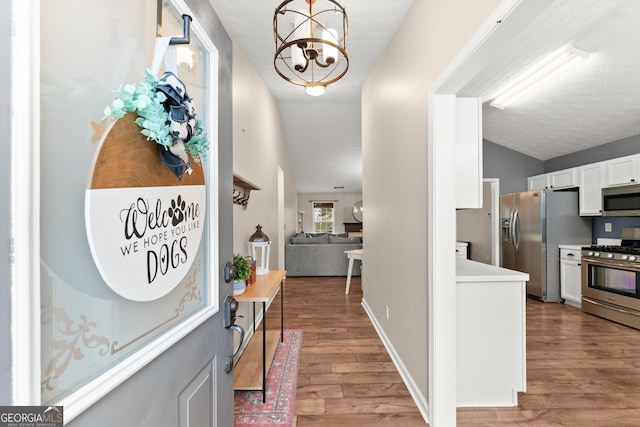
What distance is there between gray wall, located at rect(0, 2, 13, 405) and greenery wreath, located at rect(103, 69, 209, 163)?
155 mm

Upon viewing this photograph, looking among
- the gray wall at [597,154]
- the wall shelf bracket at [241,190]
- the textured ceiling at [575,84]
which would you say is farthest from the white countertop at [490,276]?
the gray wall at [597,154]

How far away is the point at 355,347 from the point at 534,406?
1320 mm

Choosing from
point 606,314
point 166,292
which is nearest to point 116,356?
point 166,292

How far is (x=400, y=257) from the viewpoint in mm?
2311

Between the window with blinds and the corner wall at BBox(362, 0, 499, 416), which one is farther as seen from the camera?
the window with blinds

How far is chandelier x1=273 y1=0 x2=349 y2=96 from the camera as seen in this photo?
4.77ft

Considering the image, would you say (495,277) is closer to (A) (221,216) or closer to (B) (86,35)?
(A) (221,216)

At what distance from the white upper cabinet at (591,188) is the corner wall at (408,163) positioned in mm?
3183

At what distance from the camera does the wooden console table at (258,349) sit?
1843mm

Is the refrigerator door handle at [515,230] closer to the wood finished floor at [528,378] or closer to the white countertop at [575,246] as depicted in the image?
the white countertop at [575,246]

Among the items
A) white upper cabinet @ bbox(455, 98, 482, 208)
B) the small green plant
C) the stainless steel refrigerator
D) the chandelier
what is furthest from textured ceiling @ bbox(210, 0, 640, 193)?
the small green plant

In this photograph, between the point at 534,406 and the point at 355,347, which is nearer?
the point at 534,406

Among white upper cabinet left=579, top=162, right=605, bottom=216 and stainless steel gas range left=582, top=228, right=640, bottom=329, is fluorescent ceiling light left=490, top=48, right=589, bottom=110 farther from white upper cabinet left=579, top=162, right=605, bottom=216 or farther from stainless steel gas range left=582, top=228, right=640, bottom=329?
stainless steel gas range left=582, top=228, right=640, bottom=329

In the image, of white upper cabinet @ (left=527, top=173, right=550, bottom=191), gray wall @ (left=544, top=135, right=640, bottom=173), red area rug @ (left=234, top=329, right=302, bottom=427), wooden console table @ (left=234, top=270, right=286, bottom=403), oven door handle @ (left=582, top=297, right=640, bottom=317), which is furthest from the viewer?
white upper cabinet @ (left=527, top=173, right=550, bottom=191)
